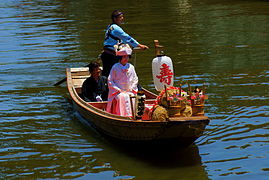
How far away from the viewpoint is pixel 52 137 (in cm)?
963

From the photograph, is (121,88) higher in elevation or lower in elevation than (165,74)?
lower

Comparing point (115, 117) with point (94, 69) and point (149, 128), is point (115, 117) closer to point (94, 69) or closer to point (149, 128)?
point (149, 128)

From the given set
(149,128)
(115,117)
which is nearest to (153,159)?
(149,128)

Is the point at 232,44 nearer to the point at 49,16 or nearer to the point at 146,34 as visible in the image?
the point at 146,34

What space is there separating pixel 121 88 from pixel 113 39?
58.0 inches

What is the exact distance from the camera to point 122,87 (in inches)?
359

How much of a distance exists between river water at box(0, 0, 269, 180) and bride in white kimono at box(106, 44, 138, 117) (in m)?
0.67

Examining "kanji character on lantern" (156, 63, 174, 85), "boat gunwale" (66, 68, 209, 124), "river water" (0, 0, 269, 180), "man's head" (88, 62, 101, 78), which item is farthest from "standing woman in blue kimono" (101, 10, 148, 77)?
"river water" (0, 0, 269, 180)

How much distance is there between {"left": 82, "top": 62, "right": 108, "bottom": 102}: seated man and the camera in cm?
1059

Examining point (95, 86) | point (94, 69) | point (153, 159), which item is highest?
point (94, 69)

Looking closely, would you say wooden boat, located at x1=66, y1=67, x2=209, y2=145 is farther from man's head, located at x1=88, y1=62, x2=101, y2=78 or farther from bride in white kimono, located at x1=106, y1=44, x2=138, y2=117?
man's head, located at x1=88, y1=62, x2=101, y2=78

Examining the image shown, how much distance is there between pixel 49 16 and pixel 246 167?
22043 millimetres

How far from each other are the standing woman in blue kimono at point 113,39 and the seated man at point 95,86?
0.19m

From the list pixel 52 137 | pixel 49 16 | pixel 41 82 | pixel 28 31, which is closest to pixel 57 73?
pixel 41 82
